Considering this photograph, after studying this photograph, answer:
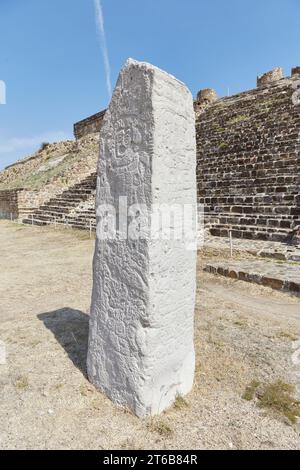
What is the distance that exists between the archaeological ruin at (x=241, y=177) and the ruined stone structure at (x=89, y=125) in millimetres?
10549

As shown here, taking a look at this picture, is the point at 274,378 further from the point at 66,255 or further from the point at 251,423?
the point at 66,255

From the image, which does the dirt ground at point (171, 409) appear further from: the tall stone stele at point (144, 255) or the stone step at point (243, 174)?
the stone step at point (243, 174)

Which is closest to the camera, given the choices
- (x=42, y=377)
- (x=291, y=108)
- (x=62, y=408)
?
(x=62, y=408)

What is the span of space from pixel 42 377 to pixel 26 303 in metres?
2.17

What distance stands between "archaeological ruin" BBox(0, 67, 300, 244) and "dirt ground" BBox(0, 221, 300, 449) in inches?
167

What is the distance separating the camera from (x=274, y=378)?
2.57 meters

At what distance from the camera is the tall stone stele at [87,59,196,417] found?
200 centimetres

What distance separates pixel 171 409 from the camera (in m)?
2.18

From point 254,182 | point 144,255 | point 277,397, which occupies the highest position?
point 254,182

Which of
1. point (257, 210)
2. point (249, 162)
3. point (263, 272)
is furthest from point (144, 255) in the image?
point (249, 162)

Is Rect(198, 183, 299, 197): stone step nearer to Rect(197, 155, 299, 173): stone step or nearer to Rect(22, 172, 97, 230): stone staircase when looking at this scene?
Rect(197, 155, 299, 173): stone step

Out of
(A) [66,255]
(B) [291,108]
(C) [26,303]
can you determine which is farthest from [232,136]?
(C) [26,303]

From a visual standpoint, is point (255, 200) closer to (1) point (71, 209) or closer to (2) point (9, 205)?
(1) point (71, 209)

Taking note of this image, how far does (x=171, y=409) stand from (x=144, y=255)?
1.14 m
